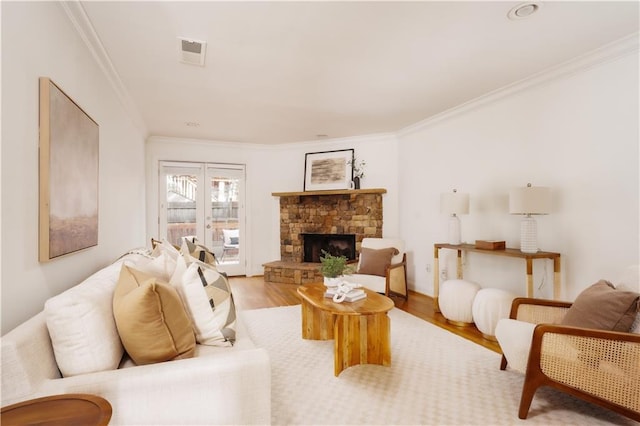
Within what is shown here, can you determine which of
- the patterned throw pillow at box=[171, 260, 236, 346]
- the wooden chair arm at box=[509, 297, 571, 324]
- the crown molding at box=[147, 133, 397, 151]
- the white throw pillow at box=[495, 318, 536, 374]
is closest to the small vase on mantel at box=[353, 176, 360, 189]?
the crown molding at box=[147, 133, 397, 151]

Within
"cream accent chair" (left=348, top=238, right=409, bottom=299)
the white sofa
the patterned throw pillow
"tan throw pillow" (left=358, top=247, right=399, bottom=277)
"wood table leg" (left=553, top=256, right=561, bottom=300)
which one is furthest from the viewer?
"tan throw pillow" (left=358, top=247, right=399, bottom=277)

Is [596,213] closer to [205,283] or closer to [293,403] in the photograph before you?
[293,403]

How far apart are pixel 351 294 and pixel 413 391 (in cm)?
82

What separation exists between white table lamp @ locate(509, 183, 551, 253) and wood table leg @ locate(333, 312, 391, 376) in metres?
1.63

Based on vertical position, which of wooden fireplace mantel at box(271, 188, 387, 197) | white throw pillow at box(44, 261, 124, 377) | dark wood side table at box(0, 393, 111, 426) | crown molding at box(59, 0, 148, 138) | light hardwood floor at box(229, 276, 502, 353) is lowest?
light hardwood floor at box(229, 276, 502, 353)

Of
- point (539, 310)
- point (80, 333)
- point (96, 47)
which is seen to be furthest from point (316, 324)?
point (96, 47)

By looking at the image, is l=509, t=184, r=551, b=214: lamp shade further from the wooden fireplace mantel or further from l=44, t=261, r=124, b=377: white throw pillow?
l=44, t=261, r=124, b=377: white throw pillow

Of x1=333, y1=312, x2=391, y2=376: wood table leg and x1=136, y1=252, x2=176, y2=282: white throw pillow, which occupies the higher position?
x1=136, y1=252, x2=176, y2=282: white throw pillow

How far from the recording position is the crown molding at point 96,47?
Result: 6.51ft

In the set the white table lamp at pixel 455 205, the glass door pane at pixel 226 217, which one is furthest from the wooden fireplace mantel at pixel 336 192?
the white table lamp at pixel 455 205

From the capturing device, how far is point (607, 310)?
183 centimetres

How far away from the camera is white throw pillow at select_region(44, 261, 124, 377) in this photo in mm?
1228

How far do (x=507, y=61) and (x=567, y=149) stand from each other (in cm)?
99

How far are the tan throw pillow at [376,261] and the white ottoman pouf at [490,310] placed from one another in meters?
1.34
